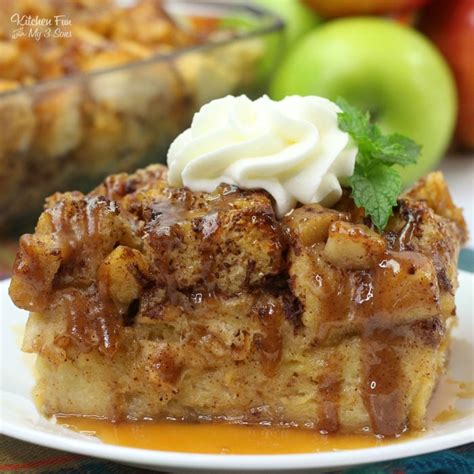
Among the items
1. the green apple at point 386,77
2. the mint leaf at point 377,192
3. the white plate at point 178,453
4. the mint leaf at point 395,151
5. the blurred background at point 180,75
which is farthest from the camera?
the green apple at point 386,77

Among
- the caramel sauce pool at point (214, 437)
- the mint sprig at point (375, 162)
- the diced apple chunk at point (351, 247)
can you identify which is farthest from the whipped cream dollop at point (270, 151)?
the caramel sauce pool at point (214, 437)

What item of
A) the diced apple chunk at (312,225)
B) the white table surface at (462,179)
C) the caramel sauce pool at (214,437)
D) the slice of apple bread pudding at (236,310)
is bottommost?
the white table surface at (462,179)

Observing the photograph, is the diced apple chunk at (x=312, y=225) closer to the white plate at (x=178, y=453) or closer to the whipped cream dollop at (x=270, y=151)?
the whipped cream dollop at (x=270, y=151)

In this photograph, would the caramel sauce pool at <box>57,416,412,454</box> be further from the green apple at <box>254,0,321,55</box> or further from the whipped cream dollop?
the green apple at <box>254,0,321,55</box>

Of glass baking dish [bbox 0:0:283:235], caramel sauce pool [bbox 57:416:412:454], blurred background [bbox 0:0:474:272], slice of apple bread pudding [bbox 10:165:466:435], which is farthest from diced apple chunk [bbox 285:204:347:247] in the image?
glass baking dish [bbox 0:0:283:235]

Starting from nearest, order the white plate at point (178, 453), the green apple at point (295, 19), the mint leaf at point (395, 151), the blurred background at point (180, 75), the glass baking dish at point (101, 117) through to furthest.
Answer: the white plate at point (178, 453) → the mint leaf at point (395, 151) → the glass baking dish at point (101, 117) → the blurred background at point (180, 75) → the green apple at point (295, 19)

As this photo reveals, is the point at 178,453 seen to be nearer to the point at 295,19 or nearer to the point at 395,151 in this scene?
the point at 395,151
